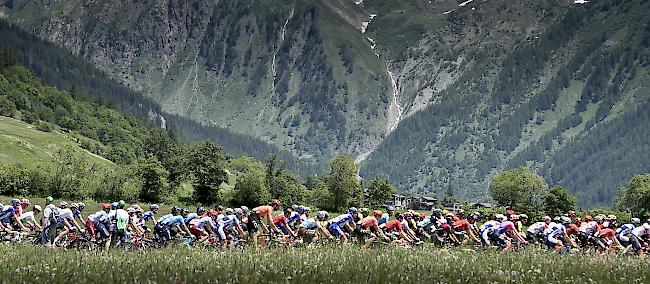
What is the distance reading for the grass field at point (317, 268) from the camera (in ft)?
55.2

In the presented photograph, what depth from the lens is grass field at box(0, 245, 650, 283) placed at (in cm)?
1683

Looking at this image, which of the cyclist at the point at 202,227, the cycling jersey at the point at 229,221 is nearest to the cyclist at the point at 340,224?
the cycling jersey at the point at 229,221

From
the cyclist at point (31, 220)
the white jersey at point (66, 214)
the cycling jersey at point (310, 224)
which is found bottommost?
the cyclist at point (31, 220)

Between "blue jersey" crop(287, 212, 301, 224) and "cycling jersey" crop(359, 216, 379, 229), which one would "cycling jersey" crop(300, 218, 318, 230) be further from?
"cycling jersey" crop(359, 216, 379, 229)

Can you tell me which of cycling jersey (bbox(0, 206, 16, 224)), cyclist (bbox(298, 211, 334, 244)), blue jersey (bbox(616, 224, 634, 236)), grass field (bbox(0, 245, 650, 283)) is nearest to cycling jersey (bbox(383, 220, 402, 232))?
cyclist (bbox(298, 211, 334, 244))

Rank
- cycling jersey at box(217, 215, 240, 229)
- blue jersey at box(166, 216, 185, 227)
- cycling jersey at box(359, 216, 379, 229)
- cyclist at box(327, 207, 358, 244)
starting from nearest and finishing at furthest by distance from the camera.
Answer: cycling jersey at box(359, 216, 379, 229) < cyclist at box(327, 207, 358, 244) < blue jersey at box(166, 216, 185, 227) < cycling jersey at box(217, 215, 240, 229)

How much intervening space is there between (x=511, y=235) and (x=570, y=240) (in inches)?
102

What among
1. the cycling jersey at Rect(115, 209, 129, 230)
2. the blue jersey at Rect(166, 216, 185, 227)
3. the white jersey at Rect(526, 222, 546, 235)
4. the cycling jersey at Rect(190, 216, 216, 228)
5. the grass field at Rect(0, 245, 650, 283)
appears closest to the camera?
the grass field at Rect(0, 245, 650, 283)

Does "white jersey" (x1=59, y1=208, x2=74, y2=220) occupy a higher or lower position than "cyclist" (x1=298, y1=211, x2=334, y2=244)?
lower

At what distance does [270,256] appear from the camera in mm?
21938

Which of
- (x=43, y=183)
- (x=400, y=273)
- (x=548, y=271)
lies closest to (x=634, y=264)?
(x=548, y=271)

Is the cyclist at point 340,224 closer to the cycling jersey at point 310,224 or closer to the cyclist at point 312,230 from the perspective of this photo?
the cyclist at point 312,230

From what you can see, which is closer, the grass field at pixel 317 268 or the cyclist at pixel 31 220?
the grass field at pixel 317 268

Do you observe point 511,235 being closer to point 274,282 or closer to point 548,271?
point 548,271
